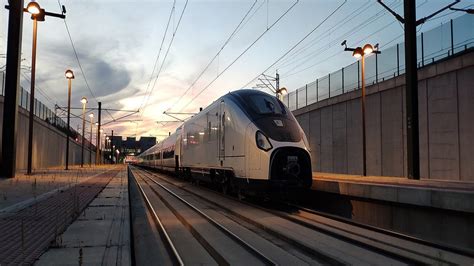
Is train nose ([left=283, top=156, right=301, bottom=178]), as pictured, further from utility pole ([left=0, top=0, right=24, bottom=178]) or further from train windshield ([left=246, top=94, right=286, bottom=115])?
utility pole ([left=0, top=0, right=24, bottom=178])

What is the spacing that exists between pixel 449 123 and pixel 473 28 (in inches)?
174

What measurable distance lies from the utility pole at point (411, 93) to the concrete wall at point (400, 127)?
14.3 feet

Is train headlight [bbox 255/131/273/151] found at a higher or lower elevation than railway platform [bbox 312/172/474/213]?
higher

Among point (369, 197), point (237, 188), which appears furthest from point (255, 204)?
point (369, 197)

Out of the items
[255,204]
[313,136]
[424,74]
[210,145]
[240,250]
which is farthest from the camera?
[313,136]

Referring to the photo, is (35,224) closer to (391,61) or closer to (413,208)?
(413,208)

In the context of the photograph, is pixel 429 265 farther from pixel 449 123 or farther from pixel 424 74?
pixel 424 74

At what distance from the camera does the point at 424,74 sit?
21.6 m

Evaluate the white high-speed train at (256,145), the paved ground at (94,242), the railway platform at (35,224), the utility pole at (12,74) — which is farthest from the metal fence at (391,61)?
the utility pole at (12,74)

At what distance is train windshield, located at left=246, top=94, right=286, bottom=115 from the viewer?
13.6 meters

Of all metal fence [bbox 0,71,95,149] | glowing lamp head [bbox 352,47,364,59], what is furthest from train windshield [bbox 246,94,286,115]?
metal fence [bbox 0,71,95,149]

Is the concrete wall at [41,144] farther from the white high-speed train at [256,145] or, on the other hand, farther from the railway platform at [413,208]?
the railway platform at [413,208]

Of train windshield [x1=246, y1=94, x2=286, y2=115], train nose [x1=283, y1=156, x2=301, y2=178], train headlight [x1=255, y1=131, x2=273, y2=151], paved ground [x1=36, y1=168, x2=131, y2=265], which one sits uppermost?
train windshield [x1=246, y1=94, x2=286, y2=115]

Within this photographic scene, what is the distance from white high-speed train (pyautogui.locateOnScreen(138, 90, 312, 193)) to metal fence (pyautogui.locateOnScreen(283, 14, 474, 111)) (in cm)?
1159
